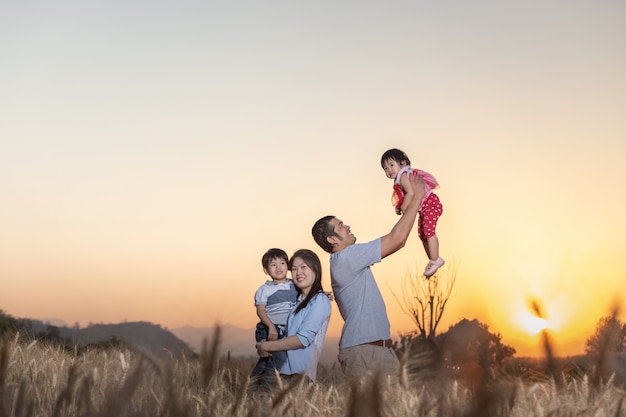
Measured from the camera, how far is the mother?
258 inches

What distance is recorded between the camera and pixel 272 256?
9.24 meters

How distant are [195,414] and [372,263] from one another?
12.0ft

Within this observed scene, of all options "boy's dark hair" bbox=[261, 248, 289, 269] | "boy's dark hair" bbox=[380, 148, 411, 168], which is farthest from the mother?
"boy's dark hair" bbox=[380, 148, 411, 168]

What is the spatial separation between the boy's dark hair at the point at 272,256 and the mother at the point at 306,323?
2085mm

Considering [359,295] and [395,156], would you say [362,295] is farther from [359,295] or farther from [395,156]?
[395,156]

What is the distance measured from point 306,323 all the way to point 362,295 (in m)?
0.59

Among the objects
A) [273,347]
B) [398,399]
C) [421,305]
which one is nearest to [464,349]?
[398,399]

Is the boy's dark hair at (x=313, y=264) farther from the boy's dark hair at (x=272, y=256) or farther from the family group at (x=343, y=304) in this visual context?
the boy's dark hair at (x=272, y=256)

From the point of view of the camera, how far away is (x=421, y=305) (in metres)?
16.9

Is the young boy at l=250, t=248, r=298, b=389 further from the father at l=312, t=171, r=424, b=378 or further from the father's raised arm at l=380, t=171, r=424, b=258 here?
the father's raised arm at l=380, t=171, r=424, b=258

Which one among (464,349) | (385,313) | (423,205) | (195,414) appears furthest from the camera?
(423,205)

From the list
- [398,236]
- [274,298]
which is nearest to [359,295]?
[398,236]

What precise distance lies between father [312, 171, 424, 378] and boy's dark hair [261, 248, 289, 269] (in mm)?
2237

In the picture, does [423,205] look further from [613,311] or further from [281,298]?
[613,311]
